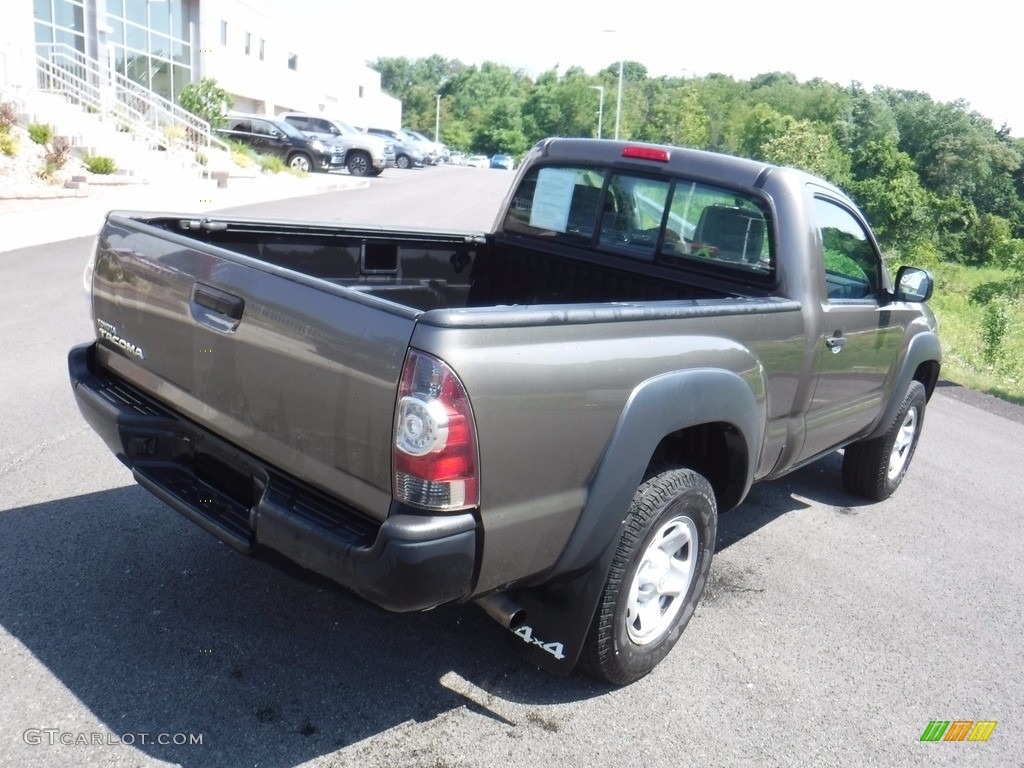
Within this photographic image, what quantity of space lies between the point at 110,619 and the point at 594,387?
211 cm

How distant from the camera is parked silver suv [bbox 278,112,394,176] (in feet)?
104

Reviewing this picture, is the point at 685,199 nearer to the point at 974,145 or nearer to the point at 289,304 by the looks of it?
the point at 289,304

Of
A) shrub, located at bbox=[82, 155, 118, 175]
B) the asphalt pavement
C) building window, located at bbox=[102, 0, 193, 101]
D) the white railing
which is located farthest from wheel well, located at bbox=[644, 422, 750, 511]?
building window, located at bbox=[102, 0, 193, 101]

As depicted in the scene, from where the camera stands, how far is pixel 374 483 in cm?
263

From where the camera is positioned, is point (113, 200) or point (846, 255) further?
point (113, 200)

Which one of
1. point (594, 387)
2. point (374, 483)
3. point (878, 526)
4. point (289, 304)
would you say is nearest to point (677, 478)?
point (594, 387)

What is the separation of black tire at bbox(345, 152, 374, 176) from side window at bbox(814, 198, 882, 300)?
94.8ft

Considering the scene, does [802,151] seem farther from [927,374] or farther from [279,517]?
[279,517]

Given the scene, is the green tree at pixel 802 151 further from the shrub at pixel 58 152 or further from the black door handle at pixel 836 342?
the black door handle at pixel 836 342

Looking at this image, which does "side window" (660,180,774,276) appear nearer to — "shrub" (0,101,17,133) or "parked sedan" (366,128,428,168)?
"shrub" (0,101,17,133)

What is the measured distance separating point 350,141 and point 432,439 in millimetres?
30965

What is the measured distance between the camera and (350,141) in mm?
31734

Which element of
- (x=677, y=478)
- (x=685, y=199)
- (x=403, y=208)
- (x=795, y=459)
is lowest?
(x=403, y=208)

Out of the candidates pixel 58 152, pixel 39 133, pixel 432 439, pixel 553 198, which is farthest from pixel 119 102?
pixel 432 439
